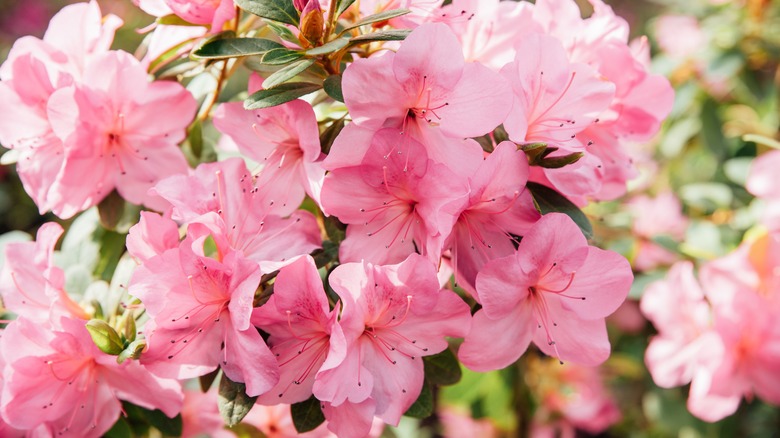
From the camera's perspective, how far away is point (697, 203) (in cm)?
180

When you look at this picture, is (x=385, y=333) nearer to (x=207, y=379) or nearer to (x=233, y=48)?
(x=207, y=379)

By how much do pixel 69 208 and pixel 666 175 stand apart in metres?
1.72

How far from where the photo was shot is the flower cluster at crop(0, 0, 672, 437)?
75 centimetres

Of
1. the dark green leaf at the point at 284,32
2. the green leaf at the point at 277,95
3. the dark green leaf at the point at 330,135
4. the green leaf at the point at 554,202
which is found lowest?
the green leaf at the point at 554,202

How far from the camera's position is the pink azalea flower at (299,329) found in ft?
2.45

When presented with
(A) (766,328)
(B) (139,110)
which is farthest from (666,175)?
(B) (139,110)

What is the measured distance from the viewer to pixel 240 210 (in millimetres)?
815

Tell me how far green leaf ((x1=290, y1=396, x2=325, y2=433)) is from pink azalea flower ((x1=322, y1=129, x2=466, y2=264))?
0.18 meters

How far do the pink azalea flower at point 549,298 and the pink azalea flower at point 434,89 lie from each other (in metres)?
0.13

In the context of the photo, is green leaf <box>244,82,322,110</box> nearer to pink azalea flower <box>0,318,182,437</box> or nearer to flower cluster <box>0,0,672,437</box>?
flower cluster <box>0,0,672,437</box>

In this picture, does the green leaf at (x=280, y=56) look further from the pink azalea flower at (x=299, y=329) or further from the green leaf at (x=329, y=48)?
the pink azalea flower at (x=299, y=329)

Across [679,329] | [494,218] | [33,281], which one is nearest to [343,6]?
[494,218]

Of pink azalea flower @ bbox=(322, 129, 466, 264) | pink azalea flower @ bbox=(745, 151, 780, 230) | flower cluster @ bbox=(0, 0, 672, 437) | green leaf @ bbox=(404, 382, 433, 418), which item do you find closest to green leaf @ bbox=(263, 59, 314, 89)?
flower cluster @ bbox=(0, 0, 672, 437)

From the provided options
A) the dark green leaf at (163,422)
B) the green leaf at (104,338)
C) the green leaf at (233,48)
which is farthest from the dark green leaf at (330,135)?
the dark green leaf at (163,422)
